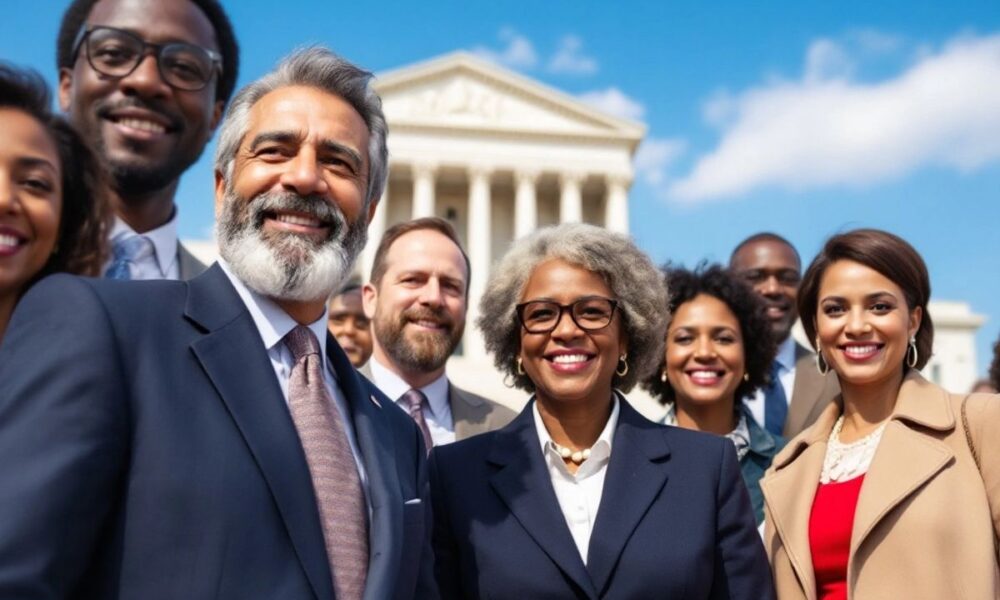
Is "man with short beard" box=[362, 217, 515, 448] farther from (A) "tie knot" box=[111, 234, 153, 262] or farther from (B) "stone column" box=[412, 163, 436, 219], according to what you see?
(B) "stone column" box=[412, 163, 436, 219]

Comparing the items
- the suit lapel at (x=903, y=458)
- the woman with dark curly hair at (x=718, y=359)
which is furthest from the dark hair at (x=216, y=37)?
the suit lapel at (x=903, y=458)

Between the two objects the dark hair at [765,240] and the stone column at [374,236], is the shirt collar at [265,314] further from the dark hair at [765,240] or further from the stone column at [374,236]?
the stone column at [374,236]

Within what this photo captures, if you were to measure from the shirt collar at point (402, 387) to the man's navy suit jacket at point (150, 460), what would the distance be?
3.63 metres

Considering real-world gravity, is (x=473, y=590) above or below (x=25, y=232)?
below

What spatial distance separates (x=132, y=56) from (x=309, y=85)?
6.82ft

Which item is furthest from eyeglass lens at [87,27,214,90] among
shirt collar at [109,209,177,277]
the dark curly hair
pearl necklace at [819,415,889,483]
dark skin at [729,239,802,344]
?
dark skin at [729,239,802,344]

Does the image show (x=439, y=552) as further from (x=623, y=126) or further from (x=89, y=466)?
(x=623, y=126)

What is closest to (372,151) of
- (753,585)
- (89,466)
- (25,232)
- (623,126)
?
(25,232)

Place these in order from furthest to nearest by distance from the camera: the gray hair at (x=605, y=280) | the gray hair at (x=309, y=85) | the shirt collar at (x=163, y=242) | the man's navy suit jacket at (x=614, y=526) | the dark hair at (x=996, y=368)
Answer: the dark hair at (x=996, y=368)
the shirt collar at (x=163, y=242)
the gray hair at (x=605, y=280)
the man's navy suit jacket at (x=614, y=526)
the gray hair at (x=309, y=85)

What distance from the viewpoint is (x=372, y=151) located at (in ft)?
11.7

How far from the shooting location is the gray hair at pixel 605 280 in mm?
4703

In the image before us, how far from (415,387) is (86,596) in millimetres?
4253

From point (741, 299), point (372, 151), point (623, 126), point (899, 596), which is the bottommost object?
point (899, 596)

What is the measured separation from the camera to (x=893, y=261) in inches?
Result: 208
